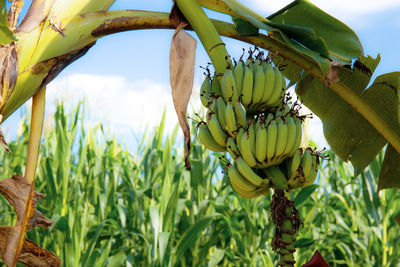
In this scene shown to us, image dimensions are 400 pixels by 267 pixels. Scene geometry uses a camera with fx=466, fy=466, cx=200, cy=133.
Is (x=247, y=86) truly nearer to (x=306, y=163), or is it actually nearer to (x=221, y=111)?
(x=221, y=111)

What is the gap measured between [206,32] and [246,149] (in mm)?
367

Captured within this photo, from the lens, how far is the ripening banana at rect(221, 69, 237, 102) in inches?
43.9

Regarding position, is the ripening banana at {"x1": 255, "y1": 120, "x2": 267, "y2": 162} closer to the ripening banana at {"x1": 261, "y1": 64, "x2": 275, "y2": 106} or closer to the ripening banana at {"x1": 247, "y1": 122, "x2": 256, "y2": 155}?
the ripening banana at {"x1": 247, "y1": 122, "x2": 256, "y2": 155}

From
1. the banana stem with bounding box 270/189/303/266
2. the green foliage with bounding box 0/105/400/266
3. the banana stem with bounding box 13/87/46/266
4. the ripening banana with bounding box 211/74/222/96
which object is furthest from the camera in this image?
the green foliage with bounding box 0/105/400/266

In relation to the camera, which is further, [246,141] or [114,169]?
[114,169]

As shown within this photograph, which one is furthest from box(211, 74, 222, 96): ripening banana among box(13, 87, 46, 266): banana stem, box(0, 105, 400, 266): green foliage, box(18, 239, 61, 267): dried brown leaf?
box(0, 105, 400, 266): green foliage

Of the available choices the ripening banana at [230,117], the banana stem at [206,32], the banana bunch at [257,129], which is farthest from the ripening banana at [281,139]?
the banana stem at [206,32]

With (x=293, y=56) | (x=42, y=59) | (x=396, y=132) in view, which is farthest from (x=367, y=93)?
(x=42, y=59)

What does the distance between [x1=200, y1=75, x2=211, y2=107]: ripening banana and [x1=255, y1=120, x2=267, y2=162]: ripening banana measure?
0.17 metres

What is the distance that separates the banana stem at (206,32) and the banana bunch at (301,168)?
0.94ft

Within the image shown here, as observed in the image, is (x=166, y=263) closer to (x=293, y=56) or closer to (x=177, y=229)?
(x=177, y=229)

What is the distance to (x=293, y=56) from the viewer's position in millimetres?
1378

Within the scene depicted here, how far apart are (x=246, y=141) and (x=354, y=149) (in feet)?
3.13

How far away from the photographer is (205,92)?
1.20 metres
